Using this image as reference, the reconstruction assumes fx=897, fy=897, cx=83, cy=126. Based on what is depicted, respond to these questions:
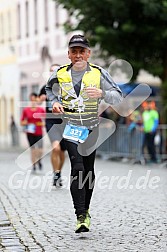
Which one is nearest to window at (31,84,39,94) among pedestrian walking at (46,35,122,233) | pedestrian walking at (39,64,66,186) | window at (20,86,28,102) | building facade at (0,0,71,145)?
building facade at (0,0,71,145)

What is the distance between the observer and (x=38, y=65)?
4159 cm

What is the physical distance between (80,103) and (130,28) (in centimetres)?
1425

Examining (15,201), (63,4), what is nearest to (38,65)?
(63,4)

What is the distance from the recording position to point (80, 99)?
7.96 m

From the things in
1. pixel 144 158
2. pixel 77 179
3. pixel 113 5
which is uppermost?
pixel 113 5

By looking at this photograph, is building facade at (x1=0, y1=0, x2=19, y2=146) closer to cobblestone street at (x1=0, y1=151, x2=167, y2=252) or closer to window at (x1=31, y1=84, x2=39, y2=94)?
window at (x1=31, y1=84, x2=39, y2=94)

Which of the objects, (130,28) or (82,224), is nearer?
(82,224)

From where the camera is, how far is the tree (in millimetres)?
21688

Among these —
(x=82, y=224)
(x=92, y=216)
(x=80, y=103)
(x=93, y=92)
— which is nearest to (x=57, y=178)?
(x=92, y=216)

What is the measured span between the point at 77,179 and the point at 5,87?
40.2m

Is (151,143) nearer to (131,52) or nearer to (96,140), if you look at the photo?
(131,52)

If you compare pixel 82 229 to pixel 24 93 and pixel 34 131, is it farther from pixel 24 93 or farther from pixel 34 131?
pixel 24 93

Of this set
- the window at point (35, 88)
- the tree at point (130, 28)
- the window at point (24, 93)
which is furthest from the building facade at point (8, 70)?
the tree at point (130, 28)

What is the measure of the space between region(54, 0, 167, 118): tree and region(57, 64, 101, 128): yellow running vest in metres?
13.3
